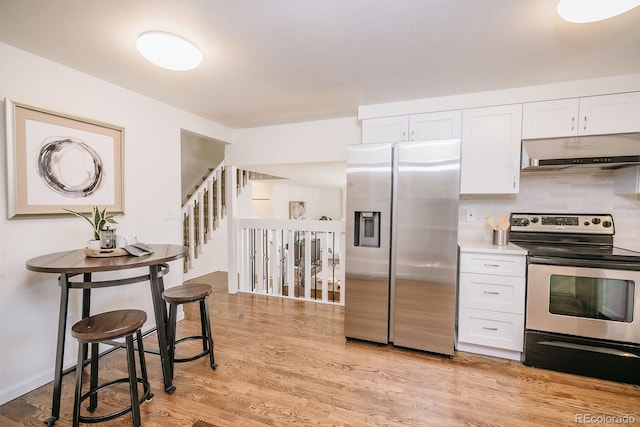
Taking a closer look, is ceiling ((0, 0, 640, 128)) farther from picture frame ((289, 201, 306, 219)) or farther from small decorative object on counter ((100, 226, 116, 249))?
picture frame ((289, 201, 306, 219))

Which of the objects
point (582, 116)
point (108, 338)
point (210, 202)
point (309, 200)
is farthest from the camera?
point (309, 200)

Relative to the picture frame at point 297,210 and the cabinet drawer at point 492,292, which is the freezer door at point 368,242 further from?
the picture frame at point 297,210

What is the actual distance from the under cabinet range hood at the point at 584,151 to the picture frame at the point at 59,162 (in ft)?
11.6

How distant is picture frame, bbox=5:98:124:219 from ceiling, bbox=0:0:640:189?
0.44 metres

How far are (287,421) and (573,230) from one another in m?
2.88

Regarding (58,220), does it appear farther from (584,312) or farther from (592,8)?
(584,312)

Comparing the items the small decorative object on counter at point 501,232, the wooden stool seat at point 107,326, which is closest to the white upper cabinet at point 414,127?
the small decorative object on counter at point 501,232

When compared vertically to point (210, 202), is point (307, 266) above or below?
below

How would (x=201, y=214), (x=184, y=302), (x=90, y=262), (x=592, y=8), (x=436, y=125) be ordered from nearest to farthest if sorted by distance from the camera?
(x=592, y=8)
(x=90, y=262)
(x=184, y=302)
(x=436, y=125)
(x=201, y=214)

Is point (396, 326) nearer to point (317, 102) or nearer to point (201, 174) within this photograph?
point (317, 102)

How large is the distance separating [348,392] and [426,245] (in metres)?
1.27

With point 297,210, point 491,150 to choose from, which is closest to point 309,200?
point 297,210

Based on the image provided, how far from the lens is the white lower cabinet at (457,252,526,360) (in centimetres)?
229

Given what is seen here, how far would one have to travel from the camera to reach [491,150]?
2.59 m
